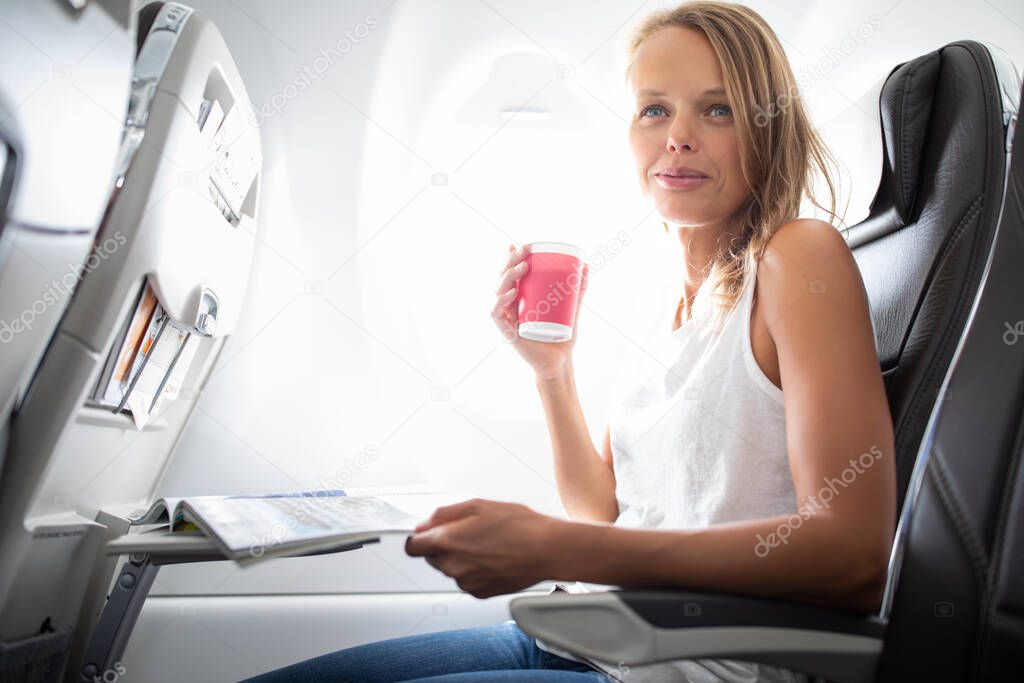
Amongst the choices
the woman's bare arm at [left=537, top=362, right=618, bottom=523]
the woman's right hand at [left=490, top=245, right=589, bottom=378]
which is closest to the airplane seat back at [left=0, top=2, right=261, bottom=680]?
the woman's right hand at [left=490, top=245, right=589, bottom=378]

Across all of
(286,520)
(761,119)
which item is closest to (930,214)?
(761,119)

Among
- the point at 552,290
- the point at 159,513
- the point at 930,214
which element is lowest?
the point at 159,513

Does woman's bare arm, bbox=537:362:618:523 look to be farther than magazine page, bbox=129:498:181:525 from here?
Yes

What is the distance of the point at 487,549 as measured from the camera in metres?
0.75

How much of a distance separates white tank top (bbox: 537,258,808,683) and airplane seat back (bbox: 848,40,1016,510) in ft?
0.52

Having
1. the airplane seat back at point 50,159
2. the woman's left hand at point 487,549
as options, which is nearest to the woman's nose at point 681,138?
the woman's left hand at point 487,549

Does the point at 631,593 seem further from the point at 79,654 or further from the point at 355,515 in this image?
the point at 79,654

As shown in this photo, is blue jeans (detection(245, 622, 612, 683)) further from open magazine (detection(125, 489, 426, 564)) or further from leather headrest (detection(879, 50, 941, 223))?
leather headrest (detection(879, 50, 941, 223))

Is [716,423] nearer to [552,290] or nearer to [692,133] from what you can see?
[552,290]

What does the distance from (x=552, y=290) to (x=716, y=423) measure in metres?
0.33

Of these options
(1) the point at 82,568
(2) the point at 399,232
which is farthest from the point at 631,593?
(2) the point at 399,232

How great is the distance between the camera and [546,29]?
1.72m

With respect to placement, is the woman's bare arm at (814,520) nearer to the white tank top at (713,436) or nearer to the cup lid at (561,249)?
the white tank top at (713,436)

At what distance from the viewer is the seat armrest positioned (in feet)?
2.24
